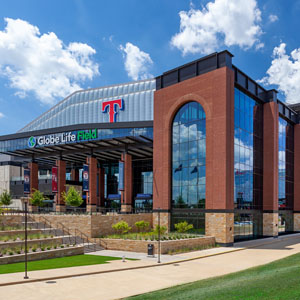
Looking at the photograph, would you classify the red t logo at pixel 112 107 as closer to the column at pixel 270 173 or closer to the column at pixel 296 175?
the column at pixel 296 175

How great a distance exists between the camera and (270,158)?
46.2 metres

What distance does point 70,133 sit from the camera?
56438 millimetres

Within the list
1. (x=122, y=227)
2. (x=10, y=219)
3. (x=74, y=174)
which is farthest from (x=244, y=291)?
(x=74, y=174)

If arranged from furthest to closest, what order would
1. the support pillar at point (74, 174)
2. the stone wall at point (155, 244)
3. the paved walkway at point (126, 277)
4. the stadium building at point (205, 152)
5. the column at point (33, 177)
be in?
the support pillar at point (74, 174) → the column at point (33, 177) → the stadium building at point (205, 152) → the stone wall at point (155, 244) → the paved walkway at point (126, 277)

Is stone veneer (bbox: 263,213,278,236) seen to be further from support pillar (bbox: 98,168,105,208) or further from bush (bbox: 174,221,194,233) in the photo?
support pillar (bbox: 98,168,105,208)

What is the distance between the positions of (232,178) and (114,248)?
14183 mm

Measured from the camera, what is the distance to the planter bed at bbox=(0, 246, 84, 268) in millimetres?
25125

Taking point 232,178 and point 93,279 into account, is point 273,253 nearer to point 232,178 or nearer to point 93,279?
point 232,178

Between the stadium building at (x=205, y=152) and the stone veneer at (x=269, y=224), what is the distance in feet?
0.42

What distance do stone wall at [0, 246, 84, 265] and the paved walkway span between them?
193 inches

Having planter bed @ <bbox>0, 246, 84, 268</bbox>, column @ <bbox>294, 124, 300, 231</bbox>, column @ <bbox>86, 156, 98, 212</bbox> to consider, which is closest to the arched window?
planter bed @ <bbox>0, 246, 84, 268</bbox>

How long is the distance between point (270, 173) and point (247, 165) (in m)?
5.33

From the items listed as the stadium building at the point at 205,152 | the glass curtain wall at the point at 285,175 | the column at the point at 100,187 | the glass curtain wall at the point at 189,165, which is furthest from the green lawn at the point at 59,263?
the column at the point at 100,187

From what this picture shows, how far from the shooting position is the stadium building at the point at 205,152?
123 ft
